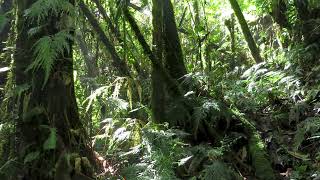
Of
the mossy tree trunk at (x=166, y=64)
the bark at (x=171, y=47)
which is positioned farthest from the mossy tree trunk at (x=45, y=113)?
the bark at (x=171, y=47)

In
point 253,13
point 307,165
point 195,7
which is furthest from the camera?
point 253,13

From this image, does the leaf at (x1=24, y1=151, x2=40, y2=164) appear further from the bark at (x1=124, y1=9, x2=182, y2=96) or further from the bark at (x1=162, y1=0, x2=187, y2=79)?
the bark at (x1=162, y1=0, x2=187, y2=79)

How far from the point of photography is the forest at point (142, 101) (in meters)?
2.07

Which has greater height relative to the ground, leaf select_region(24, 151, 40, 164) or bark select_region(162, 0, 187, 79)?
bark select_region(162, 0, 187, 79)

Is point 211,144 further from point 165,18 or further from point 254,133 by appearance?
point 165,18

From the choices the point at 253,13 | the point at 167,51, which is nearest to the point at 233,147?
the point at 167,51

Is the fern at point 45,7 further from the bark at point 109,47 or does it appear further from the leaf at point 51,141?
the bark at point 109,47

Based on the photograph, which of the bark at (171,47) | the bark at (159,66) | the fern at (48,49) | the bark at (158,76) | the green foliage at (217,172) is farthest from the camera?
the bark at (171,47)

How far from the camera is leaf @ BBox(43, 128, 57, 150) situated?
197 cm

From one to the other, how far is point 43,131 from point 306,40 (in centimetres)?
389

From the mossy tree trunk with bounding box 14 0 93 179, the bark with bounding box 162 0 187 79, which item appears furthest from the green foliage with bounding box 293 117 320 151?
the mossy tree trunk with bounding box 14 0 93 179

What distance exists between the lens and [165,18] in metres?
3.72

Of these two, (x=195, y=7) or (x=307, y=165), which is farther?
(x=195, y=7)

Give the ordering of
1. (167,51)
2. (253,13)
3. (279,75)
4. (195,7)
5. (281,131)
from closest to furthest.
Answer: (167,51) → (281,131) → (279,75) → (195,7) → (253,13)
